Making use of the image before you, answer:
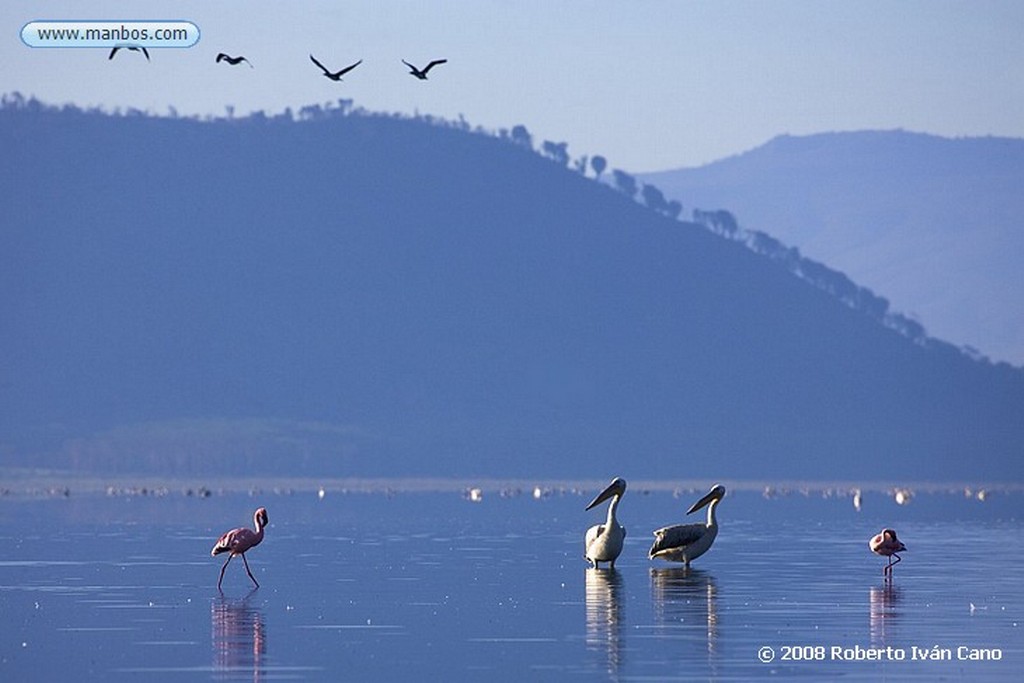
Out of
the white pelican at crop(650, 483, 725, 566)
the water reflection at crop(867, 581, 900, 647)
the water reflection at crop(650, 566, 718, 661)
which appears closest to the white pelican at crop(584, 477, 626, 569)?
the water reflection at crop(650, 566, 718, 661)

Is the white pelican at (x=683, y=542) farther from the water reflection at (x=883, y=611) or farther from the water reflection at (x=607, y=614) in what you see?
the water reflection at (x=883, y=611)

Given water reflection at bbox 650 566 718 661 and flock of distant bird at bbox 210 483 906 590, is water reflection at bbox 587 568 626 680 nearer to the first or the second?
flock of distant bird at bbox 210 483 906 590

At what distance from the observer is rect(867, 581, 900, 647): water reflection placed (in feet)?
98.6

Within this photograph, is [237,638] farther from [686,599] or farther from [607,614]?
[686,599]

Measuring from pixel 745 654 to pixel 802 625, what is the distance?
12.3ft

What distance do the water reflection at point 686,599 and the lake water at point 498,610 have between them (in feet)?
0.21

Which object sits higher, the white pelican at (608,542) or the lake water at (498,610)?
the white pelican at (608,542)

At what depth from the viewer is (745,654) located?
91.2 feet

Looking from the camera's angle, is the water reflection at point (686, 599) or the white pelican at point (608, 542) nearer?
the water reflection at point (686, 599)

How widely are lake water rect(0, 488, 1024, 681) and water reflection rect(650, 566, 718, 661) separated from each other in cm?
6

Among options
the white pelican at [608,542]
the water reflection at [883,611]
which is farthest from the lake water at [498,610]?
the white pelican at [608,542]

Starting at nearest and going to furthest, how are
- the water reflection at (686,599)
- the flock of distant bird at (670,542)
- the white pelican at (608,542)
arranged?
the water reflection at (686,599), the flock of distant bird at (670,542), the white pelican at (608,542)

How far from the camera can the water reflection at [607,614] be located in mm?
28116

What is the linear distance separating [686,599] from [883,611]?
3.48m
